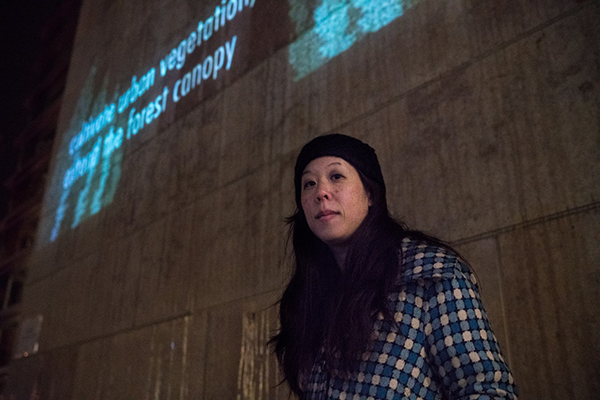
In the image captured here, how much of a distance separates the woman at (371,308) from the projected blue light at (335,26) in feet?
6.04

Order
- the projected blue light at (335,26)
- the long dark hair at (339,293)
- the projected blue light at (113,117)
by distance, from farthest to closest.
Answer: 1. the projected blue light at (113,117)
2. the projected blue light at (335,26)
3. the long dark hair at (339,293)

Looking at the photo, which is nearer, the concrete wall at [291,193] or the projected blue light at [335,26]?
the concrete wall at [291,193]

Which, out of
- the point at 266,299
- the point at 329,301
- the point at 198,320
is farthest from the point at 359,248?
the point at 198,320

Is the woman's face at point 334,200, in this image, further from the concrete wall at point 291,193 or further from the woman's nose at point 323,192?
the concrete wall at point 291,193

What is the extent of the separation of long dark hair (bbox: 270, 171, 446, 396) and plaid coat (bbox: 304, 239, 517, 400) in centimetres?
3

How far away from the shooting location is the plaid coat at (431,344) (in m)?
0.93

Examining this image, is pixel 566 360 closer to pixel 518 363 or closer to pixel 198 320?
pixel 518 363

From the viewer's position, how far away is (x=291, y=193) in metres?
3.07

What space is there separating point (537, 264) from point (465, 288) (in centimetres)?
98

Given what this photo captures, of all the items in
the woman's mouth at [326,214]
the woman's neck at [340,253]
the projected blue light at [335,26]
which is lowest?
the woman's neck at [340,253]

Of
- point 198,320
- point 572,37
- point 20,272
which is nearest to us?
point 572,37

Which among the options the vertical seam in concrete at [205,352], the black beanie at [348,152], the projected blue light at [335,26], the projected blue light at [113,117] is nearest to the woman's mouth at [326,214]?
the black beanie at [348,152]

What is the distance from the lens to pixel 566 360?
1644 mm

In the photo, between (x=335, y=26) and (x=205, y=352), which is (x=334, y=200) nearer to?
(x=335, y=26)
